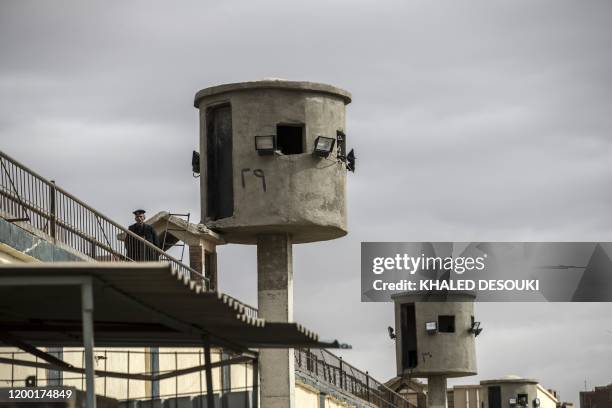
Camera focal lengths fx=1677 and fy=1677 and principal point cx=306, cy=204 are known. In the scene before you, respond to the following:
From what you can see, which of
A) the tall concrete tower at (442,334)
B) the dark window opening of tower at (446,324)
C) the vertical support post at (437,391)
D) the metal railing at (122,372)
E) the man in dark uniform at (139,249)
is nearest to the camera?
the metal railing at (122,372)

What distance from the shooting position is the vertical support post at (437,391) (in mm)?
57500

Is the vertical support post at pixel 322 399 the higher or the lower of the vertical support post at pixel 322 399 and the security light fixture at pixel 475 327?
the lower

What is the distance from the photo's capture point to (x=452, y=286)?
2173 inches

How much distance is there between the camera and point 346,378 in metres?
51.5

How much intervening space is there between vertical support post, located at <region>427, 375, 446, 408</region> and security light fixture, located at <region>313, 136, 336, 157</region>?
22241 mm

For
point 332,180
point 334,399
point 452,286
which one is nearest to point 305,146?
point 332,180

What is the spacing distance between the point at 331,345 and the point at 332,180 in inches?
674

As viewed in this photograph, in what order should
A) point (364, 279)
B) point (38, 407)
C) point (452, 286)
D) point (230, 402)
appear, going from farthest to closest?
point (452, 286) → point (364, 279) → point (230, 402) → point (38, 407)

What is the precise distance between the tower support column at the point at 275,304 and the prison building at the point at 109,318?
478mm

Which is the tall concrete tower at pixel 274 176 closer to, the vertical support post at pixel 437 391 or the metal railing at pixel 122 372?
the metal railing at pixel 122 372

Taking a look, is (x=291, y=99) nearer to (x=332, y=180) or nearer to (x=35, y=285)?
(x=332, y=180)

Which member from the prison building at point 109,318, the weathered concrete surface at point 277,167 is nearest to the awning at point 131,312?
the prison building at point 109,318

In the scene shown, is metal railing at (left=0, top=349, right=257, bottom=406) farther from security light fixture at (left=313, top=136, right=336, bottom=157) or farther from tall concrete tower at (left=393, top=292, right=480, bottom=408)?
tall concrete tower at (left=393, top=292, right=480, bottom=408)

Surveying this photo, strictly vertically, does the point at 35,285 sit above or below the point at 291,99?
below
